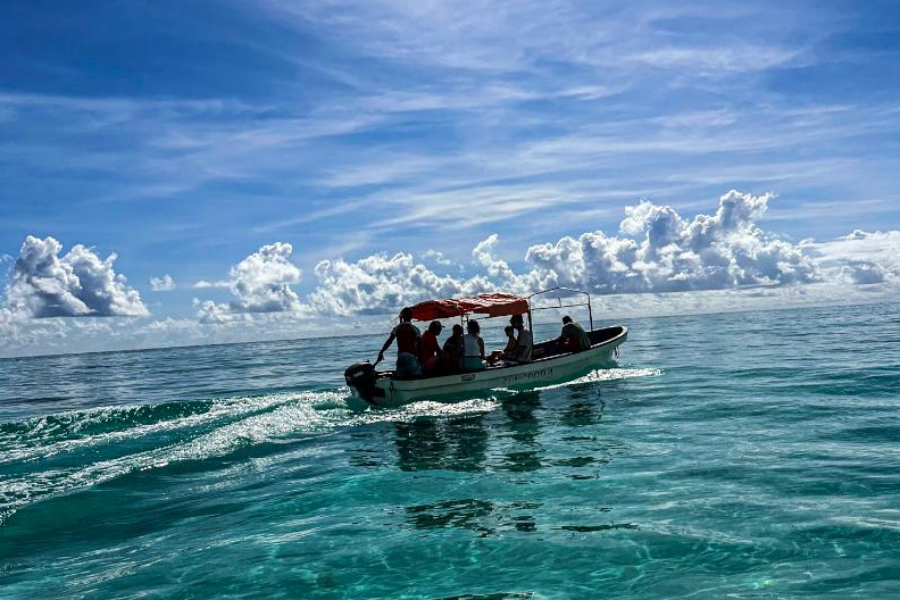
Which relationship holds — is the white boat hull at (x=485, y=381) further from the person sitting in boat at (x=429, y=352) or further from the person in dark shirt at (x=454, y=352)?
the person sitting in boat at (x=429, y=352)

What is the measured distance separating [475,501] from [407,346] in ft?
37.2

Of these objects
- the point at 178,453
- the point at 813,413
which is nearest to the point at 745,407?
the point at 813,413

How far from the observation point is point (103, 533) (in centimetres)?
1079

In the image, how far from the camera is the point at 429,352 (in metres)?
23.0

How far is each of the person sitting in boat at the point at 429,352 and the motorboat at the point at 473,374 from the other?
0.83 metres

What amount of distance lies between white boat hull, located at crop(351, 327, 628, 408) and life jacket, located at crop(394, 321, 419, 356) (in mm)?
1112

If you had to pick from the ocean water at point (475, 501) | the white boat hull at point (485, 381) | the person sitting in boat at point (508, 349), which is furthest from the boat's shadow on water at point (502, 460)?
the person sitting in boat at point (508, 349)

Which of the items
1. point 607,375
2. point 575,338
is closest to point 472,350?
point 575,338

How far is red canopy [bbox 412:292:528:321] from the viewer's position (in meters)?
23.4

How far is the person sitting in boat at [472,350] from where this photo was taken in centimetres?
2260

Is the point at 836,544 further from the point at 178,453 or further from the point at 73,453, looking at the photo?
the point at 73,453

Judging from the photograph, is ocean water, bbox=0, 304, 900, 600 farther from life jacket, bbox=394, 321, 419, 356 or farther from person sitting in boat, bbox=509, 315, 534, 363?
person sitting in boat, bbox=509, 315, 534, 363

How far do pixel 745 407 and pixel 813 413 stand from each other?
1790mm

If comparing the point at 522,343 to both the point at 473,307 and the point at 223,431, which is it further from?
the point at 223,431
